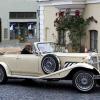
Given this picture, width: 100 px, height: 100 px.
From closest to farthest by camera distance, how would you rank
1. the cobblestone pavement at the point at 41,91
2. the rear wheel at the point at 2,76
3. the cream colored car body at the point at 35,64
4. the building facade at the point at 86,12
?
the cobblestone pavement at the point at 41,91, the cream colored car body at the point at 35,64, the rear wheel at the point at 2,76, the building facade at the point at 86,12

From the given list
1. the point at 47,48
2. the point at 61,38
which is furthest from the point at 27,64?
the point at 61,38

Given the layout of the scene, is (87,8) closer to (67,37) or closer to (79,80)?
(67,37)

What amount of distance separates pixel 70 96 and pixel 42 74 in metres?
1.67

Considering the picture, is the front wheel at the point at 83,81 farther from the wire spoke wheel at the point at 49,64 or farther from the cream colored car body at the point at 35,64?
the wire spoke wheel at the point at 49,64

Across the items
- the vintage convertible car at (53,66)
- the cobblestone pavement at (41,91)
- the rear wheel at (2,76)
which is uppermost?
the vintage convertible car at (53,66)

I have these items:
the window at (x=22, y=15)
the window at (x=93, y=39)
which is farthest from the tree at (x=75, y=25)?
the window at (x=22, y=15)

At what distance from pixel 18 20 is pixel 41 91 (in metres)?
46.2

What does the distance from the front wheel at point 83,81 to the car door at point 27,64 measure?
4.76 feet

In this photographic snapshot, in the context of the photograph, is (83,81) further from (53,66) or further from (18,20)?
(18,20)

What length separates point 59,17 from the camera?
917 inches

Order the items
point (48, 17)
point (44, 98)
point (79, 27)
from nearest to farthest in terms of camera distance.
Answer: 1. point (44, 98)
2. point (79, 27)
3. point (48, 17)

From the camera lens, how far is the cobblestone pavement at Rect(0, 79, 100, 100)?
11492mm

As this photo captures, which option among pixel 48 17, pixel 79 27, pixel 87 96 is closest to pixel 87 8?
pixel 79 27

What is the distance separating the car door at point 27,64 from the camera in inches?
523
